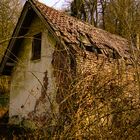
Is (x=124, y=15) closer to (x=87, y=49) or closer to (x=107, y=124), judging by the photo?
(x=107, y=124)

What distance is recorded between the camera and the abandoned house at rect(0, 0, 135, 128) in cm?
1416

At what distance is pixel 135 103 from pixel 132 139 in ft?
2.87

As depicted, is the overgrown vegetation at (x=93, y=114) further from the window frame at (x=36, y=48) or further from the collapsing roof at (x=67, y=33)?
the window frame at (x=36, y=48)

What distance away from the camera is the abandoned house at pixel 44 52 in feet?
46.5

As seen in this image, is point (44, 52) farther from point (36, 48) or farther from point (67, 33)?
point (67, 33)

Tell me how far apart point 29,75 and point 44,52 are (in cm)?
155

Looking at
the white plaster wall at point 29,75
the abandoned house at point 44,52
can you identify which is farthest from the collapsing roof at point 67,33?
the white plaster wall at point 29,75

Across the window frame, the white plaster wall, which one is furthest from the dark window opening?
the window frame

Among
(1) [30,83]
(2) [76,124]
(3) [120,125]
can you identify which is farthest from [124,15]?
(1) [30,83]

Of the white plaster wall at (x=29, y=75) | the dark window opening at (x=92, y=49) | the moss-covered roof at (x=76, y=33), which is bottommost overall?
the white plaster wall at (x=29, y=75)

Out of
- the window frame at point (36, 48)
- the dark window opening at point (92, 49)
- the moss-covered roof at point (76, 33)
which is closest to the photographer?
the moss-covered roof at point (76, 33)

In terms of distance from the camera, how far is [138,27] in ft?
35.0

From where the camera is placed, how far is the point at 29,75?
16859mm

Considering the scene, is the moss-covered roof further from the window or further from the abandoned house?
the window
